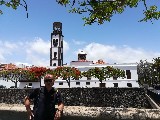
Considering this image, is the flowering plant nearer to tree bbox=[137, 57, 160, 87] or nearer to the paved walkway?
tree bbox=[137, 57, 160, 87]

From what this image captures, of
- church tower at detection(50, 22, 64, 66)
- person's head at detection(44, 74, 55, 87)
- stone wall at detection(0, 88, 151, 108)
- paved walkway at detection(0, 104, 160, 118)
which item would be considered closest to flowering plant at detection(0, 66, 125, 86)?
church tower at detection(50, 22, 64, 66)

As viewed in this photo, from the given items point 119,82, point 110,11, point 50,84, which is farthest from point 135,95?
point 119,82

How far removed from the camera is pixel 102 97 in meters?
8.68

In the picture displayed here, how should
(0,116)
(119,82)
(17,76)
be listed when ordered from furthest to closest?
(17,76)
(119,82)
(0,116)

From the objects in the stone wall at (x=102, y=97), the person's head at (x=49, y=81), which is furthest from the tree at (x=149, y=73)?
the person's head at (x=49, y=81)

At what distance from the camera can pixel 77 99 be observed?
11398 mm

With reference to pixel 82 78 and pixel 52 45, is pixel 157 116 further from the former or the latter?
pixel 52 45

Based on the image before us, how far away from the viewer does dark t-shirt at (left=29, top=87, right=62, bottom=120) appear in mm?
3643

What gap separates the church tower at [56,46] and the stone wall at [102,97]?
73.0 meters

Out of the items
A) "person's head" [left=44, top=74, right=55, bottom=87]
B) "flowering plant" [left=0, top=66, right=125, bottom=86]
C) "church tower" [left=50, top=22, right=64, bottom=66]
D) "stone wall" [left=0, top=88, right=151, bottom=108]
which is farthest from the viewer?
"church tower" [left=50, top=22, right=64, bottom=66]

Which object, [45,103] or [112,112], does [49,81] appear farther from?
[112,112]

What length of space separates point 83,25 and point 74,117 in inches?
255

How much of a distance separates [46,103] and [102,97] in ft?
16.8

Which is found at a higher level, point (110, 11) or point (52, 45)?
point (52, 45)
